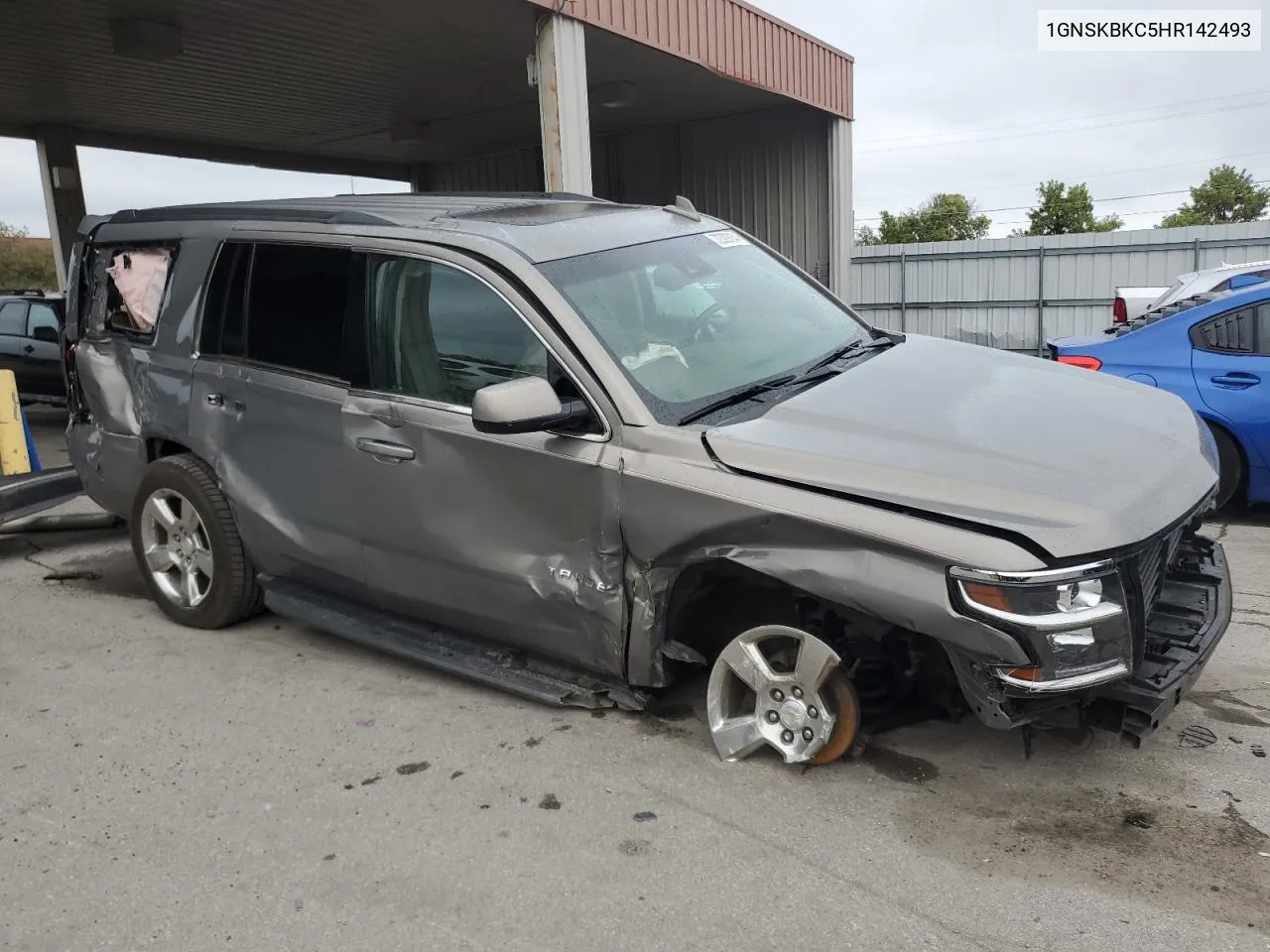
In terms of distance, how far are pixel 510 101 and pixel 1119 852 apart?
50.7 feet

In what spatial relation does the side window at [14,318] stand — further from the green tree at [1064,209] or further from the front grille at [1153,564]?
the green tree at [1064,209]

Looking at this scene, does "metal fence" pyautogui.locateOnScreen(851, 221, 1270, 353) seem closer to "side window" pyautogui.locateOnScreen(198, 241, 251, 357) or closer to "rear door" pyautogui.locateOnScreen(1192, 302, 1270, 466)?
"rear door" pyautogui.locateOnScreen(1192, 302, 1270, 466)

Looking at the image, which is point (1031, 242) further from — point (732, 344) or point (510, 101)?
point (732, 344)

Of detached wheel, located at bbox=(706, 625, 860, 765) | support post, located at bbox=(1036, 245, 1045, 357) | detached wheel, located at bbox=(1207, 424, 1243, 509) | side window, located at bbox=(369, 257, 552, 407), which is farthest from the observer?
support post, located at bbox=(1036, 245, 1045, 357)

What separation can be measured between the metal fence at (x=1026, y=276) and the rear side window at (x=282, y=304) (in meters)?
14.9

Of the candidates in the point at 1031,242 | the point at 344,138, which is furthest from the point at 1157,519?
the point at 344,138

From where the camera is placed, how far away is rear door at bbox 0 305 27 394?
1263cm

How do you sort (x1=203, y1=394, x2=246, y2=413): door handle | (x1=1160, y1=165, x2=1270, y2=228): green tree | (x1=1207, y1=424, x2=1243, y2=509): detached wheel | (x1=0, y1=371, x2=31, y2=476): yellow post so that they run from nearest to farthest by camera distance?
(x1=203, y1=394, x2=246, y2=413): door handle → (x1=1207, y1=424, x2=1243, y2=509): detached wheel → (x1=0, y1=371, x2=31, y2=476): yellow post → (x1=1160, y1=165, x2=1270, y2=228): green tree

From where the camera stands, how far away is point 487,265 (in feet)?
11.9

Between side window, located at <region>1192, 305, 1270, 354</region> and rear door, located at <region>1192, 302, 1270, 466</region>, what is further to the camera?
side window, located at <region>1192, 305, 1270, 354</region>

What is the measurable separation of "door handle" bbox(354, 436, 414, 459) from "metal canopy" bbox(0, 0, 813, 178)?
748cm

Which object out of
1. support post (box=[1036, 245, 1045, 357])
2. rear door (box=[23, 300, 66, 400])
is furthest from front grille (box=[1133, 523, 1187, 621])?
support post (box=[1036, 245, 1045, 357])

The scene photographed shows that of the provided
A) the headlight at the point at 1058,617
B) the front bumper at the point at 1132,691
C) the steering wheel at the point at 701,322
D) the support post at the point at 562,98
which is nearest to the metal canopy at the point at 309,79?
the support post at the point at 562,98

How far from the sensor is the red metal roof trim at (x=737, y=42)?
1009 cm
